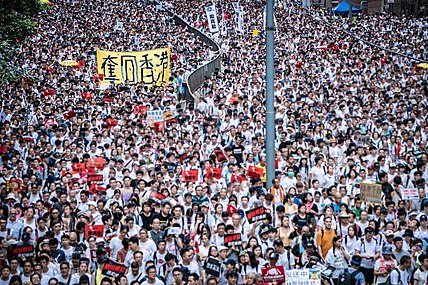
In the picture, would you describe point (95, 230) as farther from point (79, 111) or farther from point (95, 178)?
point (79, 111)

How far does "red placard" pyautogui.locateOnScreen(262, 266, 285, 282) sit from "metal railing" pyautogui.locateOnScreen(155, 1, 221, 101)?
15661mm

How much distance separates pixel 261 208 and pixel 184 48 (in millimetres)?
23167

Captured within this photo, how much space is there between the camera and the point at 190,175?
1422 cm

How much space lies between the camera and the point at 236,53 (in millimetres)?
31938

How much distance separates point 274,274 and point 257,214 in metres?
1.86

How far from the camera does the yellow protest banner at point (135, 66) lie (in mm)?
24172

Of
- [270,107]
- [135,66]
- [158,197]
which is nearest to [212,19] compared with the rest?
[135,66]

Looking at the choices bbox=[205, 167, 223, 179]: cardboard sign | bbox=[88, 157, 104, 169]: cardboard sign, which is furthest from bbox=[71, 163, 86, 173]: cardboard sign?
bbox=[205, 167, 223, 179]: cardboard sign

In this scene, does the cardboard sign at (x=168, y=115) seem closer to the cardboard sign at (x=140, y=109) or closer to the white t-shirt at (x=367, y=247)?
the cardboard sign at (x=140, y=109)

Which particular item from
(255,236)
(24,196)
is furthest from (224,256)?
(24,196)

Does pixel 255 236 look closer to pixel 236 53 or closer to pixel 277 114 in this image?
pixel 277 114

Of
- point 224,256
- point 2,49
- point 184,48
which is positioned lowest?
point 224,256

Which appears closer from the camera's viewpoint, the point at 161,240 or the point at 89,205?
the point at 161,240

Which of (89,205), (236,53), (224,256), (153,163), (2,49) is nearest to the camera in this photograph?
(224,256)
